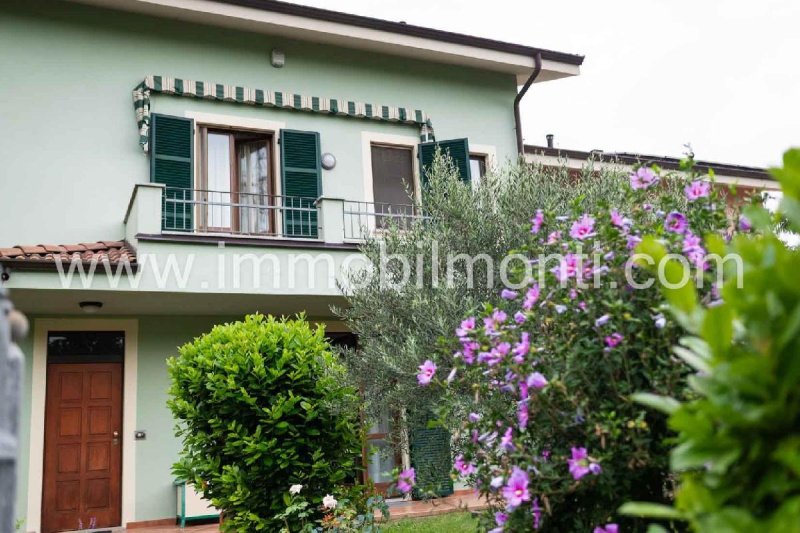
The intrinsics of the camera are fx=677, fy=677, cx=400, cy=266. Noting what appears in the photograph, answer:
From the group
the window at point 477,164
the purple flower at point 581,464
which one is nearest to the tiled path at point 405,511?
the window at point 477,164

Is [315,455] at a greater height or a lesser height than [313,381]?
lesser

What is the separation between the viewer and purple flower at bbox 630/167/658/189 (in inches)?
152

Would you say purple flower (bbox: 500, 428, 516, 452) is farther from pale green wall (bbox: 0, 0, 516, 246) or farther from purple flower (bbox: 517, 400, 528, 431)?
pale green wall (bbox: 0, 0, 516, 246)

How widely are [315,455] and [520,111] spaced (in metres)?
8.80

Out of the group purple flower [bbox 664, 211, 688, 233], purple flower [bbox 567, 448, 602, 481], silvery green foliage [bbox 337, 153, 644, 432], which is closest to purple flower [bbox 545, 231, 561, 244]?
purple flower [bbox 664, 211, 688, 233]

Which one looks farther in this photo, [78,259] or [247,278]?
[247,278]

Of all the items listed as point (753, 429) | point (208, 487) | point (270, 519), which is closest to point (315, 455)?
point (270, 519)

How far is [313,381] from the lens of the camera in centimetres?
640

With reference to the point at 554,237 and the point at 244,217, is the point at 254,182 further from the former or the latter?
the point at 554,237

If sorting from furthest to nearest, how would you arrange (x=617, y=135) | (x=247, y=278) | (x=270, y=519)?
(x=617, y=135), (x=247, y=278), (x=270, y=519)

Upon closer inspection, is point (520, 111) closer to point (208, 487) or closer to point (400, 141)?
point (400, 141)

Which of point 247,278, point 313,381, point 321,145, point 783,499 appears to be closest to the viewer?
point 783,499

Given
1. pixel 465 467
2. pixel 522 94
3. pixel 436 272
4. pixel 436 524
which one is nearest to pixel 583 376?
pixel 465 467

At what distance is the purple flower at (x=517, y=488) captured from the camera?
9.87ft
